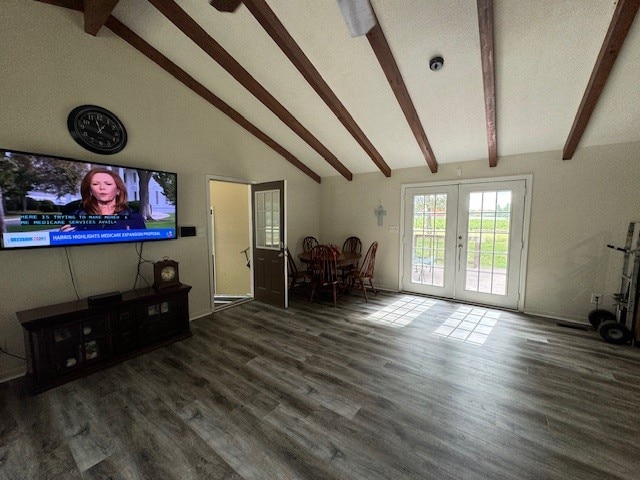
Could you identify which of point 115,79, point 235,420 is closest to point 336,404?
point 235,420

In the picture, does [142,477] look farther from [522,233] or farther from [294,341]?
[522,233]

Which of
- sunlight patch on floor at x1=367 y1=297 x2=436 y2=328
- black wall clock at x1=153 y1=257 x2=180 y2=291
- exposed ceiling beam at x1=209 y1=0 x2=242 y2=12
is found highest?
exposed ceiling beam at x1=209 y1=0 x2=242 y2=12

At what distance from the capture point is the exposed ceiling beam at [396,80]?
2.35m

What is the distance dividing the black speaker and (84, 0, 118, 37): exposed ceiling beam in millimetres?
2138

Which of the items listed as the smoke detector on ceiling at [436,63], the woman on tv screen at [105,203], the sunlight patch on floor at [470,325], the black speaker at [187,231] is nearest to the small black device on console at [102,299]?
the woman on tv screen at [105,203]

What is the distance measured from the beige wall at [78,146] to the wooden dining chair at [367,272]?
2.40 meters

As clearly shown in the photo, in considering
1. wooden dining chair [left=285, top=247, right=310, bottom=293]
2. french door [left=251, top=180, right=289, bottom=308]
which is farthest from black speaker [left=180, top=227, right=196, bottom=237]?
wooden dining chair [left=285, top=247, right=310, bottom=293]

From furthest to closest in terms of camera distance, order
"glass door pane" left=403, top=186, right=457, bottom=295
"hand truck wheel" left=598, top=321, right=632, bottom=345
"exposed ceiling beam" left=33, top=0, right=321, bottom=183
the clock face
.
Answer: "glass door pane" left=403, top=186, right=457, bottom=295, the clock face, "hand truck wheel" left=598, top=321, right=632, bottom=345, "exposed ceiling beam" left=33, top=0, right=321, bottom=183

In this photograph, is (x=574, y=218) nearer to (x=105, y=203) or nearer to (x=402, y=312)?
(x=402, y=312)

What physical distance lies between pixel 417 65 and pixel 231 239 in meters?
4.11

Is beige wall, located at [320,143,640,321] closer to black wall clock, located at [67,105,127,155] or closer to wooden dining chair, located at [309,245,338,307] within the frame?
wooden dining chair, located at [309,245,338,307]

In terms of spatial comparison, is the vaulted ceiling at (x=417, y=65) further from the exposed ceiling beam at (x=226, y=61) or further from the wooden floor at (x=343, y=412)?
the wooden floor at (x=343, y=412)

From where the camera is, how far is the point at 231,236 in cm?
516

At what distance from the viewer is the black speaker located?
3457 millimetres
